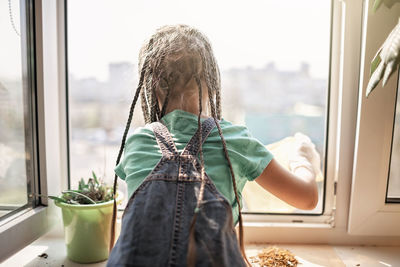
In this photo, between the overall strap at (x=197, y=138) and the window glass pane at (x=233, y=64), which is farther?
the window glass pane at (x=233, y=64)

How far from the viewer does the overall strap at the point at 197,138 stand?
0.70m

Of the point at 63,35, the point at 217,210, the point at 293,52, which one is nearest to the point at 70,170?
the point at 63,35

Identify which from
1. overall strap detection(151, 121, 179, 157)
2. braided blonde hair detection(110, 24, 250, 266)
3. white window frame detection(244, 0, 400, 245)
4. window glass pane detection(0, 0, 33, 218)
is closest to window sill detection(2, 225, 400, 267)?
white window frame detection(244, 0, 400, 245)

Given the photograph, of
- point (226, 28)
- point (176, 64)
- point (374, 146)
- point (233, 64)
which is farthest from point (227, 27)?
point (374, 146)

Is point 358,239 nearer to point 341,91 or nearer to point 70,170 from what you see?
point 341,91

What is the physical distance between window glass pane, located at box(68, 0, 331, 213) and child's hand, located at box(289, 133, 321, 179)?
0.10 meters

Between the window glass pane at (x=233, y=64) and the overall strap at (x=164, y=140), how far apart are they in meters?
0.27

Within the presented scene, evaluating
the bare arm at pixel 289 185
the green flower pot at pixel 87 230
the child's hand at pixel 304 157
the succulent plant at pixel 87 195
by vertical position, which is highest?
the child's hand at pixel 304 157

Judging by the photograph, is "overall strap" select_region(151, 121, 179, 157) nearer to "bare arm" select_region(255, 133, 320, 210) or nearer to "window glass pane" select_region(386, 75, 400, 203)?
"bare arm" select_region(255, 133, 320, 210)

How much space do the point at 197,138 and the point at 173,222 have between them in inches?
7.3

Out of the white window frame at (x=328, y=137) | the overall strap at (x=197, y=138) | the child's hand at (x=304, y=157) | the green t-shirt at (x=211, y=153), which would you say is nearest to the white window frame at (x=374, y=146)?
the white window frame at (x=328, y=137)

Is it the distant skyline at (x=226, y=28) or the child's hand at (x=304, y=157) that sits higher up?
the distant skyline at (x=226, y=28)

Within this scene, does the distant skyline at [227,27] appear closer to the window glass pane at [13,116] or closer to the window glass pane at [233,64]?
the window glass pane at [233,64]

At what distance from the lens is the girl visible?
73cm
